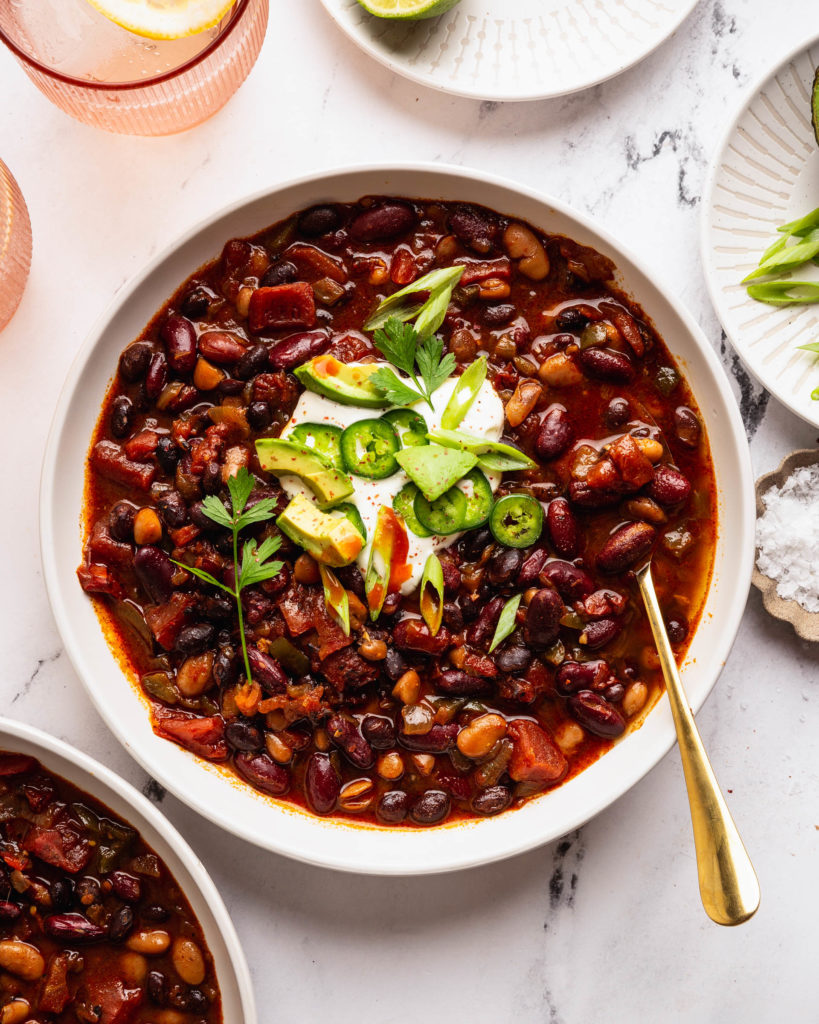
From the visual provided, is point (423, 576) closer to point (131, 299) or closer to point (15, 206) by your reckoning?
point (131, 299)

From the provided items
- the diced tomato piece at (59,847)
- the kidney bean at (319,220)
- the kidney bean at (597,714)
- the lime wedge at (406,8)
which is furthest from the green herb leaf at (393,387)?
the diced tomato piece at (59,847)

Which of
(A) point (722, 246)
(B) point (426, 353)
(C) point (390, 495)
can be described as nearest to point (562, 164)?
(A) point (722, 246)

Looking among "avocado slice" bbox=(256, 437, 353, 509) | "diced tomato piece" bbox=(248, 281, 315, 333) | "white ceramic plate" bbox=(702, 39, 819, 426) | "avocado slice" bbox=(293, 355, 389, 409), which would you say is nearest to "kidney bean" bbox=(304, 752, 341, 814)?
"avocado slice" bbox=(256, 437, 353, 509)

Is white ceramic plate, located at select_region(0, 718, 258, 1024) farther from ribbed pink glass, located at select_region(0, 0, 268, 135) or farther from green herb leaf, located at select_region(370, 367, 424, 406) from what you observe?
ribbed pink glass, located at select_region(0, 0, 268, 135)

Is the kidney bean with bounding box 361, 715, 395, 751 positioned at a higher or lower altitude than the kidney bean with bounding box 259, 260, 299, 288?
lower

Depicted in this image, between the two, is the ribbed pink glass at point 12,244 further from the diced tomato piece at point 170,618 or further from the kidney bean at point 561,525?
the kidney bean at point 561,525

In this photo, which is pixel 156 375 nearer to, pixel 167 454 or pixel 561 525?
pixel 167 454
